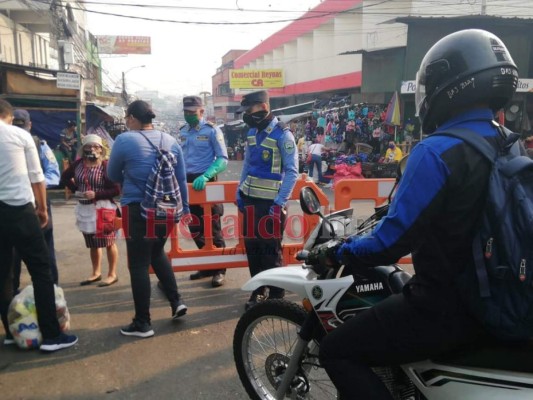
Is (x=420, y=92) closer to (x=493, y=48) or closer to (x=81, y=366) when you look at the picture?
(x=493, y=48)

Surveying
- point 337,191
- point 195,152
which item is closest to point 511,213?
point 337,191

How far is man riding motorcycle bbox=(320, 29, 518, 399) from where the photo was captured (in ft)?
4.99

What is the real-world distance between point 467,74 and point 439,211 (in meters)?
0.48

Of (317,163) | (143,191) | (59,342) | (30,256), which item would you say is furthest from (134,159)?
(317,163)

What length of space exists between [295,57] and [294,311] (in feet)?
124

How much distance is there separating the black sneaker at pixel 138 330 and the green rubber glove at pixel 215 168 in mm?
1635

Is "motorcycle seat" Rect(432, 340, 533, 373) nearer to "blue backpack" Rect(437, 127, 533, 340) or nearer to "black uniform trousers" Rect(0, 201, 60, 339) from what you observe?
"blue backpack" Rect(437, 127, 533, 340)

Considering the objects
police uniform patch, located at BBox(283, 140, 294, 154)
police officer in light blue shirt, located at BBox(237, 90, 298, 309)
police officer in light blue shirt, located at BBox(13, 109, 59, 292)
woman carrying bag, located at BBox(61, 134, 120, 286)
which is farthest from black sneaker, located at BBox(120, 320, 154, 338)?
police uniform patch, located at BBox(283, 140, 294, 154)

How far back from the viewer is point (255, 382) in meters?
2.59

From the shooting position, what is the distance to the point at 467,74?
1.56 meters

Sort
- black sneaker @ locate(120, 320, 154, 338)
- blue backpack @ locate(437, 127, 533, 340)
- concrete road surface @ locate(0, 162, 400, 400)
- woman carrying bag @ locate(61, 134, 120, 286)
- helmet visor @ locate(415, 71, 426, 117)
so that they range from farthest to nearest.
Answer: woman carrying bag @ locate(61, 134, 120, 286)
black sneaker @ locate(120, 320, 154, 338)
concrete road surface @ locate(0, 162, 400, 400)
helmet visor @ locate(415, 71, 426, 117)
blue backpack @ locate(437, 127, 533, 340)

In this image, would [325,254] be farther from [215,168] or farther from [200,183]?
[215,168]

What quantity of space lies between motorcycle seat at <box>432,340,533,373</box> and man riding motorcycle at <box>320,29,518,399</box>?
0.14 ft

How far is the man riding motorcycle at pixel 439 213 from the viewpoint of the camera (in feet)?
4.99
